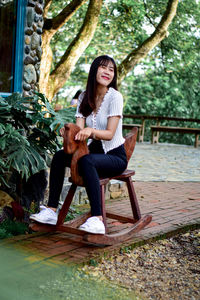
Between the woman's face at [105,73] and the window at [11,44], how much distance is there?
2478 millimetres

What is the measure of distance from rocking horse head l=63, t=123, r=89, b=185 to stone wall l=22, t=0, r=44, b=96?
9.05 ft

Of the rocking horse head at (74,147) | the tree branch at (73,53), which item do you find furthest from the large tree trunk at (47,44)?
the rocking horse head at (74,147)

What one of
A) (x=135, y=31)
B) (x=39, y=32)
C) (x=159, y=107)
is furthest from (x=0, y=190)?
(x=159, y=107)

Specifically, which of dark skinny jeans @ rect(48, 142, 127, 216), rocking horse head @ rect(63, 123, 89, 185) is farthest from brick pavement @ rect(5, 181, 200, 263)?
rocking horse head @ rect(63, 123, 89, 185)

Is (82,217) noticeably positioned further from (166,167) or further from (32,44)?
(166,167)

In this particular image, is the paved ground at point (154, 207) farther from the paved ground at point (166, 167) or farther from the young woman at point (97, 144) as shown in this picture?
the young woman at point (97, 144)

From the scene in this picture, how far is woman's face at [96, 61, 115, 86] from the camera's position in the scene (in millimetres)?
3775

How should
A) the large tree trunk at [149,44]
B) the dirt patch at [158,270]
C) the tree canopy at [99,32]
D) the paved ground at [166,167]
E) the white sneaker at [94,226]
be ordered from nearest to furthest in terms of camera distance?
the dirt patch at [158,270], the white sneaker at [94,226], the paved ground at [166,167], the tree canopy at [99,32], the large tree trunk at [149,44]

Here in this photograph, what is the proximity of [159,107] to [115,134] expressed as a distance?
1516 cm

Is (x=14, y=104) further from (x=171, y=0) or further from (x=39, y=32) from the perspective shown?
(x=171, y=0)

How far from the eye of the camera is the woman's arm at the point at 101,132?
3430 mm

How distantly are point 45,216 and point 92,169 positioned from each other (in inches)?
24.0

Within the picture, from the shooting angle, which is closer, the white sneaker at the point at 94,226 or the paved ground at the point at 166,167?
the white sneaker at the point at 94,226

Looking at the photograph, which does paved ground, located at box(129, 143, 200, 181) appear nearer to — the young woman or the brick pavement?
the brick pavement
